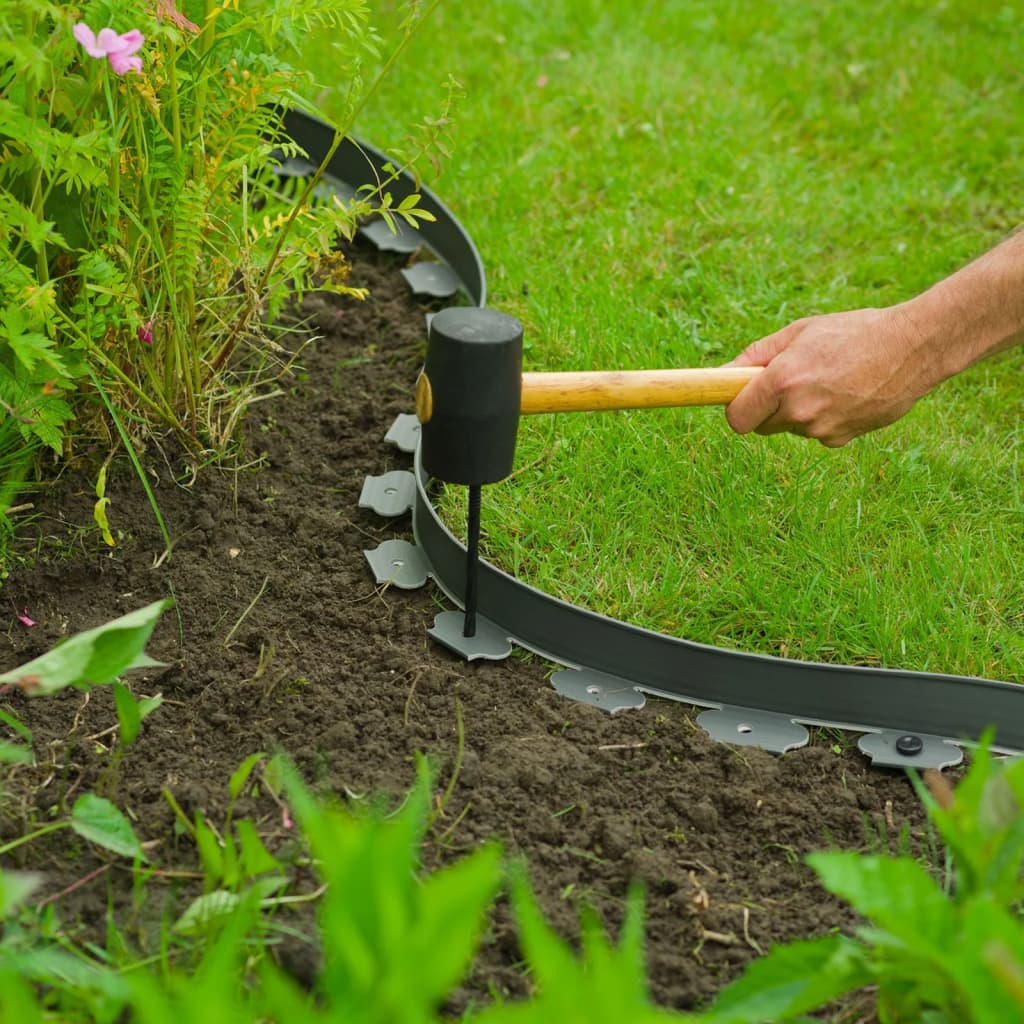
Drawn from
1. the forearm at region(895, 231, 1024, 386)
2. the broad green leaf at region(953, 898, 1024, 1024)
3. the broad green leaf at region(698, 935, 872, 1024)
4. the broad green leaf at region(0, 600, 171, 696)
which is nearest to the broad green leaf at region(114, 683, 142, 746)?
the broad green leaf at region(0, 600, 171, 696)

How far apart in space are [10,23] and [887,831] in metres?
1.92

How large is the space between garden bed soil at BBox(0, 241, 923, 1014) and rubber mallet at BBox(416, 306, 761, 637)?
328 mm

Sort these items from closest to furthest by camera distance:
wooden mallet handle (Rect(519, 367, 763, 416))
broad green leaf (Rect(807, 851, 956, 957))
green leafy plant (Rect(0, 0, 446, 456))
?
broad green leaf (Rect(807, 851, 956, 957))
green leafy plant (Rect(0, 0, 446, 456))
wooden mallet handle (Rect(519, 367, 763, 416))

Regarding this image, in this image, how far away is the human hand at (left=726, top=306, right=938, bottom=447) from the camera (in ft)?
7.15

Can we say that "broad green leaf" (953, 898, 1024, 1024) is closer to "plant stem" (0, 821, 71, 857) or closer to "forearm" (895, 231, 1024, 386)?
"plant stem" (0, 821, 71, 857)

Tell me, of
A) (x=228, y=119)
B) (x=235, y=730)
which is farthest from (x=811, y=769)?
(x=228, y=119)

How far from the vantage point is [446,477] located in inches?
81.0

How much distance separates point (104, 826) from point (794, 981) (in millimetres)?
902

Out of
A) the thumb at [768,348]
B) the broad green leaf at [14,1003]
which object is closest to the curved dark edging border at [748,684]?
the thumb at [768,348]

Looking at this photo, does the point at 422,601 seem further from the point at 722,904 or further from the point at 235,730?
the point at 722,904

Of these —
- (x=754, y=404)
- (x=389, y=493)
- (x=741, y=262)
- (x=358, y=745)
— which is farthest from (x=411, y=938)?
(x=741, y=262)

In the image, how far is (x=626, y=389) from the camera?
6.95ft

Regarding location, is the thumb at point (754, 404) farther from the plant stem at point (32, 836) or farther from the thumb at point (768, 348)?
the plant stem at point (32, 836)

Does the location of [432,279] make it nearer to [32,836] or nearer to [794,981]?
[32,836]
